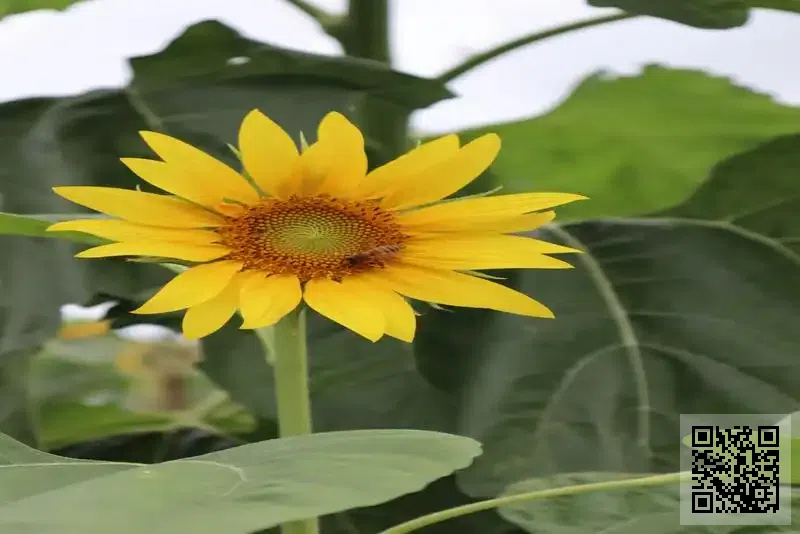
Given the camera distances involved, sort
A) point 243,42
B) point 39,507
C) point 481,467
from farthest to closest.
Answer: point 243,42 → point 481,467 → point 39,507

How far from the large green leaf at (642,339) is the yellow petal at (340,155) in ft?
0.47

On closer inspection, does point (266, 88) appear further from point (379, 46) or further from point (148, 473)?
point (148, 473)

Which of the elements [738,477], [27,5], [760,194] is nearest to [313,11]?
[27,5]

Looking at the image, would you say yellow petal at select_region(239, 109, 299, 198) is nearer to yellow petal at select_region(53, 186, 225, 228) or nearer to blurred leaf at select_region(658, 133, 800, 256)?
yellow petal at select_region(53, 186, 225, 228)

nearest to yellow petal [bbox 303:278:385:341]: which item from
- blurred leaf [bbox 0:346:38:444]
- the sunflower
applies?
the sunflower

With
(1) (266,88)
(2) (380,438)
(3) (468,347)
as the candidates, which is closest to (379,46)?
(1) (266,88)

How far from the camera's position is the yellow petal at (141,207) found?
264 mm

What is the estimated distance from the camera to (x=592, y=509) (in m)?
0.31

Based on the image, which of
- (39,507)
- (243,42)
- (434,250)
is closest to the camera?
(39,507)

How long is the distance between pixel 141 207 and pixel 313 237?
0.05 meters

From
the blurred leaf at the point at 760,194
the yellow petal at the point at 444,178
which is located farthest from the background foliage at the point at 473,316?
the yellow petal at the point at 444,178

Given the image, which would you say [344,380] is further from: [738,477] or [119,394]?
[119,394]

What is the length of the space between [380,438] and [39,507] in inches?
2.8

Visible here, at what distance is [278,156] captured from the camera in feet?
0.95
